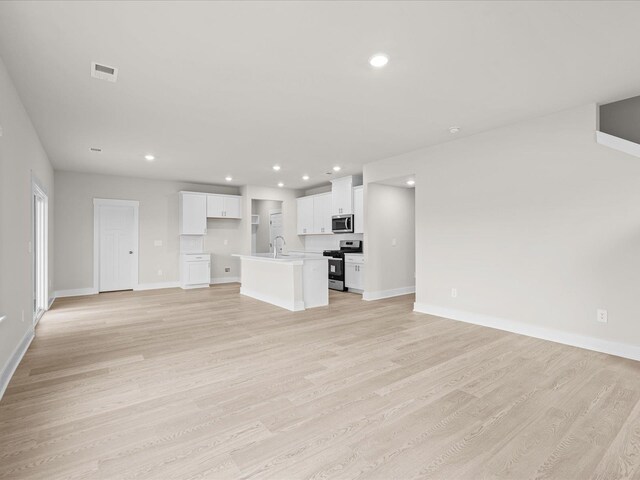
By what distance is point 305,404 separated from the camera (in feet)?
7.64

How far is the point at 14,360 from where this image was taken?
9.79 feet

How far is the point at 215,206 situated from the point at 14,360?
559 cm

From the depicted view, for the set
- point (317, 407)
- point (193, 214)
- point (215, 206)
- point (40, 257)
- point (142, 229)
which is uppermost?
point (215, 206)

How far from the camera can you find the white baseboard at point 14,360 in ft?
8.46

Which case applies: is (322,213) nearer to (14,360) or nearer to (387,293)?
(387,293)

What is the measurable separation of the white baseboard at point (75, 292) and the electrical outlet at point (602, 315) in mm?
8412

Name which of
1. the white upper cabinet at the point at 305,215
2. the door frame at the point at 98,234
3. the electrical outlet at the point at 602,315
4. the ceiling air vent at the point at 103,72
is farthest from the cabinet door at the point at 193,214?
the electrical outlet at the point at 602,315

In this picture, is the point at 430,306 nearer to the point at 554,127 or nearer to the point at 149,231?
the point at 554,127

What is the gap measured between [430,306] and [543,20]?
380cm

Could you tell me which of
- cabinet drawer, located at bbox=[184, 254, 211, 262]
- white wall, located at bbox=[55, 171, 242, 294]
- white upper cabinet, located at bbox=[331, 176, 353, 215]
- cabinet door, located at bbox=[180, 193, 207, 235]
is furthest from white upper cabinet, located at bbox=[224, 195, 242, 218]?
white upper cabinet, located at bbox=[331, 176, 353, 215]

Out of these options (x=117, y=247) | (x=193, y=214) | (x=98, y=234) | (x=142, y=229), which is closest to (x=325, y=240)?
(x=193, y=214)

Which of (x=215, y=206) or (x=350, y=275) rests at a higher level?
(x=215, y=206)

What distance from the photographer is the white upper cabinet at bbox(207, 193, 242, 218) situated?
8.17 metres

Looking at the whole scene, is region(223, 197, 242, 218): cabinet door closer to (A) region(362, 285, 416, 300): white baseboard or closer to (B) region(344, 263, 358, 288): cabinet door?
(B) region(344, 263, 358, 288): cabinet door
